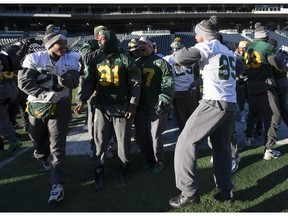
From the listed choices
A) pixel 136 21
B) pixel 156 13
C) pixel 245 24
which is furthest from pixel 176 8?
pixel 245 24

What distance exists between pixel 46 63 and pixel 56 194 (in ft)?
4.96

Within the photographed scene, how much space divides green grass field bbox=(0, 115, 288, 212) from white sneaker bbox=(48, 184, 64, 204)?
0.21 feet

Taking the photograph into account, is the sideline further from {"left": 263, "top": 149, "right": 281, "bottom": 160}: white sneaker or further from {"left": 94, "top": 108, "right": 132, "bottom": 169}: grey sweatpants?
{"left": 263, "top": 149, "right": 281, "bottom": 160}: white sneaker

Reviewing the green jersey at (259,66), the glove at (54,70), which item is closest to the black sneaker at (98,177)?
the glove at (54,70)

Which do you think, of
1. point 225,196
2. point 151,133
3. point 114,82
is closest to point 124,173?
point 151,133

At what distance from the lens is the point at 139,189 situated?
147 inches

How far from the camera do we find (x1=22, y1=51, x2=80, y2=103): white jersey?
351 cm

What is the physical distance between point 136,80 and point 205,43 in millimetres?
1062

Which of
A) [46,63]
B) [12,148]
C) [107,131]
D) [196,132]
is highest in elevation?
[46,63]

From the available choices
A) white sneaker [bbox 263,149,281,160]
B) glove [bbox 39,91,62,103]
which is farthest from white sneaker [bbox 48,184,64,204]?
white sneaker [bbox 263,149,281,160]

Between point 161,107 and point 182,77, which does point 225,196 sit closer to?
point 161,107

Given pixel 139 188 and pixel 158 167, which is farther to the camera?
pixel 158 167

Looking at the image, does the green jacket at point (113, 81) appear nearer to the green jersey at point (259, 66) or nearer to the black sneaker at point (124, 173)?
the black sneaker at point (124, 173)

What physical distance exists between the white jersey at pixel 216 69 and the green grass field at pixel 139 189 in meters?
1.14
